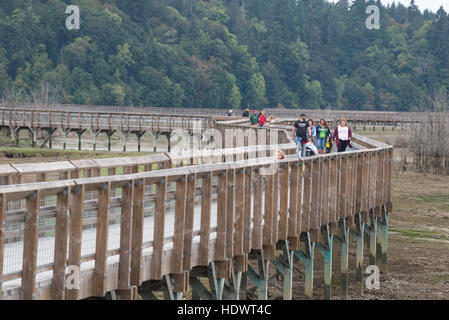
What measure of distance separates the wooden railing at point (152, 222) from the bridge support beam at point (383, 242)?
668 centimetres

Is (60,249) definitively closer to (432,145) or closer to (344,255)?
(344,255)

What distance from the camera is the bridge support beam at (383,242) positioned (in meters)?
22.3

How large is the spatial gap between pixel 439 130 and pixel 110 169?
36623mm

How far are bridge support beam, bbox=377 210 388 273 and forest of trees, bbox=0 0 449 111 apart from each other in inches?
2992

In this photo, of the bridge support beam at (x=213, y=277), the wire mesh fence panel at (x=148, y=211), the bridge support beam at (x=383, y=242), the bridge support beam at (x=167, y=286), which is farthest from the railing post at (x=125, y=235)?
the bridge support beam at (x=383, y=242)

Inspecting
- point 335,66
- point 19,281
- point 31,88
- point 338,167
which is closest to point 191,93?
point 31,88

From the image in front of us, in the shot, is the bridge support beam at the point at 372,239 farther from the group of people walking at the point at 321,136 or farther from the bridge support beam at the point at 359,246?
the group of people walking at the point at 321,136

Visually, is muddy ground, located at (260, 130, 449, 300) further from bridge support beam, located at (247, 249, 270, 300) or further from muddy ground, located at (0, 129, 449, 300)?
bridge support beam, located at (247, 249, 270, 300)

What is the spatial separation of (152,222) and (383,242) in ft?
42.0

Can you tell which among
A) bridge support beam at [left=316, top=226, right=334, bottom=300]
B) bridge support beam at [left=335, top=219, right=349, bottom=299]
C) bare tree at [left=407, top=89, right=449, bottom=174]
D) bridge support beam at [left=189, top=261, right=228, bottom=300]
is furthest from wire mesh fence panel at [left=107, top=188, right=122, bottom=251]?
bare tree at [left=407, top=89, right=449, bottom=174]

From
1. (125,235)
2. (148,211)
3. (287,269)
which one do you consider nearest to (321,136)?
(287,269)

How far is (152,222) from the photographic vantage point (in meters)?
11.1

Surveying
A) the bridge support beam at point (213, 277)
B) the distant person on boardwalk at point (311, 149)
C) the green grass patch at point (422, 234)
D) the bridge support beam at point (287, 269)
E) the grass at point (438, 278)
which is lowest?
the grass at point (438, 278)

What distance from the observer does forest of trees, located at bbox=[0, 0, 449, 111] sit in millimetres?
106500
